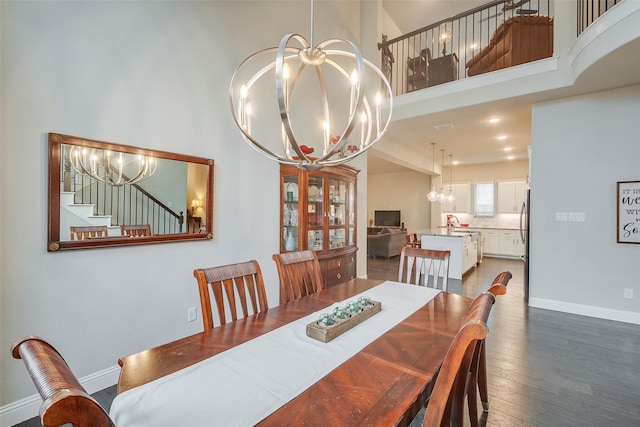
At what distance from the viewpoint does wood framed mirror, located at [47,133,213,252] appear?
1.94m

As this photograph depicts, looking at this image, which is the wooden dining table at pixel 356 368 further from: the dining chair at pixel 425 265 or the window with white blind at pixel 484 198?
the window with white blind at pixel 484 198

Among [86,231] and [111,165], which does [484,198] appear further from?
[86,231]

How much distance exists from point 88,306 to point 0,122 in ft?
4.13

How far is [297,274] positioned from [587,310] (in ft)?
13.0

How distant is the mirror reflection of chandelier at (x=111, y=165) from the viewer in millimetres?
2010

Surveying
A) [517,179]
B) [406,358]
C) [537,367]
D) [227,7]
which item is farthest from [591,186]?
[517,179]

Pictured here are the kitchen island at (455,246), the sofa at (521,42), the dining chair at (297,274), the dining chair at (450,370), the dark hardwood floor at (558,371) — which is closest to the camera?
the dining chair at (450,370)

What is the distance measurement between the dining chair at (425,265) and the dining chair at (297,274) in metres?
0.81

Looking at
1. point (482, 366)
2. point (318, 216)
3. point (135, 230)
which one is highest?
point (318, 216)

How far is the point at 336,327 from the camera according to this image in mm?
1404

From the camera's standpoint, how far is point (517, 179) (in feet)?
28.0

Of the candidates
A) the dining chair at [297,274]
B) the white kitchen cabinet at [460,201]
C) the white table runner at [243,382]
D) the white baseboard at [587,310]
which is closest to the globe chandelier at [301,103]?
the dining chair at [297,274]

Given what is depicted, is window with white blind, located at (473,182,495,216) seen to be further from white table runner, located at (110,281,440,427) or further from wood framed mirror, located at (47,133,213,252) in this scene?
white table runner, located at (110,281,440,427)

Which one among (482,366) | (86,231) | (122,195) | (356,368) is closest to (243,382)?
(356,368)
